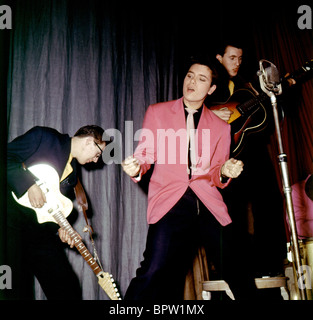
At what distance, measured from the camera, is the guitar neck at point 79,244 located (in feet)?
8.66

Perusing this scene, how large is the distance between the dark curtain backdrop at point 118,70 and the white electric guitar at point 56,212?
154 millimetres

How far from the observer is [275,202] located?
10.3ft

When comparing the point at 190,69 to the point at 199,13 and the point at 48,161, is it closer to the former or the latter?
the point at 199,13

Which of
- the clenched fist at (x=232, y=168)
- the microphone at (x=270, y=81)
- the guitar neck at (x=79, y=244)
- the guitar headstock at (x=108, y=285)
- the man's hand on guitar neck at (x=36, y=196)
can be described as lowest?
the guitar headstock at (x=108, y=285)

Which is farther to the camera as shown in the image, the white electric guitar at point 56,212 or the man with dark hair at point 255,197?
the man with dark hair at point 255,197

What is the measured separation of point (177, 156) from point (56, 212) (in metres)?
0.97

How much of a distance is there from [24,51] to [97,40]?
592 mm

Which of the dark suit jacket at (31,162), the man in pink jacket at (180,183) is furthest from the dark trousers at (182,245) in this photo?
the dark suit jacket at (31,162)

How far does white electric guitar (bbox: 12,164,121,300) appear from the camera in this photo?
2.61 metres

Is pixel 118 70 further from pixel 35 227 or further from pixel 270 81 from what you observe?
pixel 35 227

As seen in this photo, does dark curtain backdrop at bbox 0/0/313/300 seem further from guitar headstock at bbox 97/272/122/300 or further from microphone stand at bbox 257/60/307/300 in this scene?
microphone stand at bbox 257/60/307/300

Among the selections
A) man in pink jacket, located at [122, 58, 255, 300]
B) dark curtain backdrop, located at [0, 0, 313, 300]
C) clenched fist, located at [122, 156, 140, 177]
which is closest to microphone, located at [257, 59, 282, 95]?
man in pink jacket, located at [122, 58, 255, 300]

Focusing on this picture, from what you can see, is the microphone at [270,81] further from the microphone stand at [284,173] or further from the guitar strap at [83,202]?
the guitar strap at [83,202]

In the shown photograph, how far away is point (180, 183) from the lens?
2.62 m
